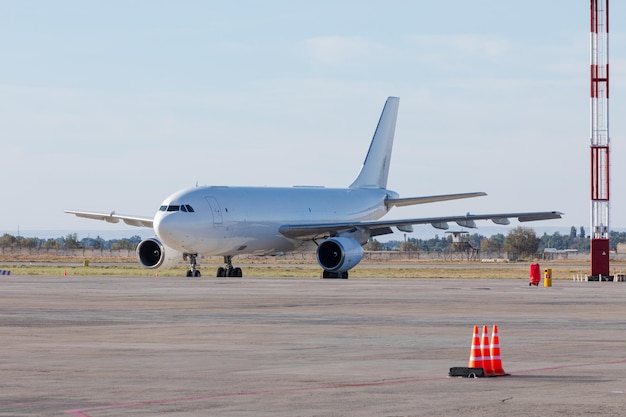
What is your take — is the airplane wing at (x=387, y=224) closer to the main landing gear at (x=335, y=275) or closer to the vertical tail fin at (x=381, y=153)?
the main landing gear at (x=335, y=275)

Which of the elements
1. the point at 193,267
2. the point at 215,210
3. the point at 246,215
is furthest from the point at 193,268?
the point at 246,215

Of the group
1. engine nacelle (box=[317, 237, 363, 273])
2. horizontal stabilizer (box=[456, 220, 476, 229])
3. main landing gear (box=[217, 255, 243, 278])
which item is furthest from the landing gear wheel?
horizontal stabilizer (box=[456, 220, 476, 229])

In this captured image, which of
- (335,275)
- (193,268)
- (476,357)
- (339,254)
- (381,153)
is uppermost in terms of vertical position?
(381,153)

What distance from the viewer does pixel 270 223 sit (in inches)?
2477

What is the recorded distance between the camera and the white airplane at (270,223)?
58406mm

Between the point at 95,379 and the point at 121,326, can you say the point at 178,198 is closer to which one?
the point at 121,326

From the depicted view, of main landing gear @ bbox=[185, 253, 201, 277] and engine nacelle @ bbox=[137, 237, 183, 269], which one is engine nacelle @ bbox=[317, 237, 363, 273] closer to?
main landing gear @ bbox=[185, 253, 201, 277]

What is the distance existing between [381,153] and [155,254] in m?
18.1

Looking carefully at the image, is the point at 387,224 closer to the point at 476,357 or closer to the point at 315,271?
the point at 315,271

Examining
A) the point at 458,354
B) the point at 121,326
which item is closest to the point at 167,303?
the point at 121,326

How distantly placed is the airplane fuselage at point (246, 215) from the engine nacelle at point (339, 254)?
11.6ft

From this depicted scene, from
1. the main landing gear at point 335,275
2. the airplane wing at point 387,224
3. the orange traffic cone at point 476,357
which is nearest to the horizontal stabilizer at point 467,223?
the airplane wing at point 387,224

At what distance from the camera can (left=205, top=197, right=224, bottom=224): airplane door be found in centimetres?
5903

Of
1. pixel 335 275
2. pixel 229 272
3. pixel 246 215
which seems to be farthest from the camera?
pixel 229 272
